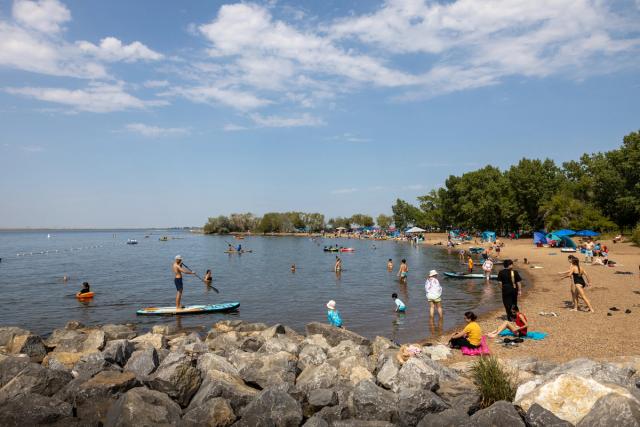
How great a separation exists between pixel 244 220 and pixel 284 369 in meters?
158

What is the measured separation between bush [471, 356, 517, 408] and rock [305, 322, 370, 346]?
5.09m

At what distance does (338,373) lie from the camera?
8969 millimetres

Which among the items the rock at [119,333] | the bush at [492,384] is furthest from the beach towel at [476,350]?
the rock at [119,333]

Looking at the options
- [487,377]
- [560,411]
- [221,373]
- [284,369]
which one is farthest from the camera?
[284,369]

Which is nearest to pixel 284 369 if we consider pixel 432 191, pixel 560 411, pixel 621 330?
pixel 560 411

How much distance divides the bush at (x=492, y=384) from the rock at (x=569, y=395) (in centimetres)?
36

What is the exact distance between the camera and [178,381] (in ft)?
27.7

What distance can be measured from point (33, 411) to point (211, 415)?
2926mm

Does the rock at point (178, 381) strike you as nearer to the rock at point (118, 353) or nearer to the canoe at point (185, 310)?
the rock at point (118, 353)

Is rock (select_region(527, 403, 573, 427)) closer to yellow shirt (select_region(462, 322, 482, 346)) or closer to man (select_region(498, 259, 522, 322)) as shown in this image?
yellow shirt (select_region(462, 322, 482, 346))

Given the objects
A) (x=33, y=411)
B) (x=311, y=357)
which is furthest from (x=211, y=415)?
(x=311, y=357)

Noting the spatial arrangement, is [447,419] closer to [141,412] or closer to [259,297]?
[141,412]

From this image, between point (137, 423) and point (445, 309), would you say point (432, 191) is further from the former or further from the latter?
point (137, 423)

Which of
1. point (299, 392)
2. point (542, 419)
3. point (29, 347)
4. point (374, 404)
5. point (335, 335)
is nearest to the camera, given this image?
point (542, 419)
